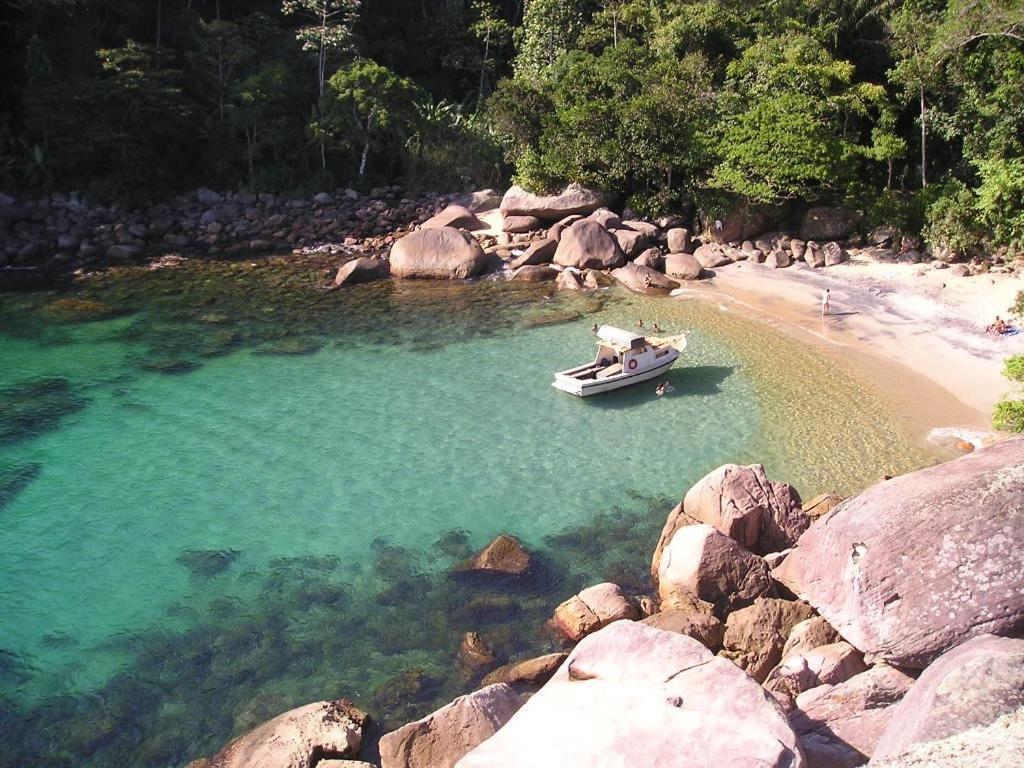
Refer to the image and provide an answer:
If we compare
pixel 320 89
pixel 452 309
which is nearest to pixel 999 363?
pixel 452 309

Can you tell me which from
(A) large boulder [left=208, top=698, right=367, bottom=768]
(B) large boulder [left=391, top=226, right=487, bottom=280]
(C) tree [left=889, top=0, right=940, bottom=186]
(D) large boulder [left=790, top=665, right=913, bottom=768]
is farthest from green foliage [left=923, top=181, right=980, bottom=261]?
(A) large boulder [left=208, top=698, right=367, bottom=768]

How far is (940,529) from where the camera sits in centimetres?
1124

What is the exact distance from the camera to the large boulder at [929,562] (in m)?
10.6

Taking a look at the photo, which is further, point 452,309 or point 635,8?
point 635,8

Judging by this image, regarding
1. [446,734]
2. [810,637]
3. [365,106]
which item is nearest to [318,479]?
[446,734]

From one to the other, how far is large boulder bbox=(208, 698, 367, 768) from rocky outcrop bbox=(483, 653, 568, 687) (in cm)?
224

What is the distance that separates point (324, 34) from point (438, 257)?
15.0m

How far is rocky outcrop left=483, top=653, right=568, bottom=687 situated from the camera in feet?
42.3

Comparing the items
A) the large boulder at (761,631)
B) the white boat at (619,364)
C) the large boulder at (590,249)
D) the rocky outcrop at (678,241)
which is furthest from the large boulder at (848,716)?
the rocky outcrop at (678,241)

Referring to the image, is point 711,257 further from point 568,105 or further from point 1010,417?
point 1010,417

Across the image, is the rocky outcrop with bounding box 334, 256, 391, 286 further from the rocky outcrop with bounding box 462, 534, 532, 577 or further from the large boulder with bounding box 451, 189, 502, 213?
the rocky outcrop with bounding box 462, 534, 532, 577

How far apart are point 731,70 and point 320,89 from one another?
68.6ft

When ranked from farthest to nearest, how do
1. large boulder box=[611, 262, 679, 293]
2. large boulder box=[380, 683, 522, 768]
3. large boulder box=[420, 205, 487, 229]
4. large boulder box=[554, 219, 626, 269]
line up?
1. large boulder box=[420, 205, 487, 229]
2. large boulder box=[554, 219, 626, 269]
3. large boulder box=[611, 262, 679, 293]
4. large boulder box=[380, 683, 522, 768]

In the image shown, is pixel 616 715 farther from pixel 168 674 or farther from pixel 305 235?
pixel 305 235
